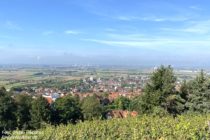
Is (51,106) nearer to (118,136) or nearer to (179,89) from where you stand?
(179,89)

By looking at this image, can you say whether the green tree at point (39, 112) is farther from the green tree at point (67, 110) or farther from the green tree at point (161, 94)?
the green tree at point (161, 94)

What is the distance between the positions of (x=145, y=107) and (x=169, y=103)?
6.04 feet

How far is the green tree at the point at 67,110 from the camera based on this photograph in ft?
96.8

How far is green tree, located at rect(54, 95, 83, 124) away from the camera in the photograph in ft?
96.8

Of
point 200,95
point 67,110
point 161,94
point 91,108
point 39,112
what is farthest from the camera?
point 91,108

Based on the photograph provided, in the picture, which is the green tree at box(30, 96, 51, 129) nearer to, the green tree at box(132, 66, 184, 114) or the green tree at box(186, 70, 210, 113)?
the green tree at box(132, 66, 184, 114)

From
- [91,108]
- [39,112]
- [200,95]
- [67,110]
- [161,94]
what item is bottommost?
[91,108]

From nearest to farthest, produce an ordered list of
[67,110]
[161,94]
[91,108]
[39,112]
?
1. [161,94]
2. [39,112]
3. [67,110]
4. [91,108]

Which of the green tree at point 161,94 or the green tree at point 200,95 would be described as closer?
the green tree at point 161,94

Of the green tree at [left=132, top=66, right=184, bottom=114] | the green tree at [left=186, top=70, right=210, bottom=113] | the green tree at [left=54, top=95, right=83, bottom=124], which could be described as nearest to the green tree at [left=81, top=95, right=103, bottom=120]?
the green tree at [left=54, top=95, right=83, bottom=124]

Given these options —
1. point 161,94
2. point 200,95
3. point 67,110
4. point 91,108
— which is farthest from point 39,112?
point 200,95

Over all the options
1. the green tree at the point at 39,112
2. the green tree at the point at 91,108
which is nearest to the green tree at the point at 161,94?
the green tree at the point at 39,112

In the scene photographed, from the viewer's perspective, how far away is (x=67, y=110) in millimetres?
29984

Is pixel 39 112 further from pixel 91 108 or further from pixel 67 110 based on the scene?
pixel 91 108
